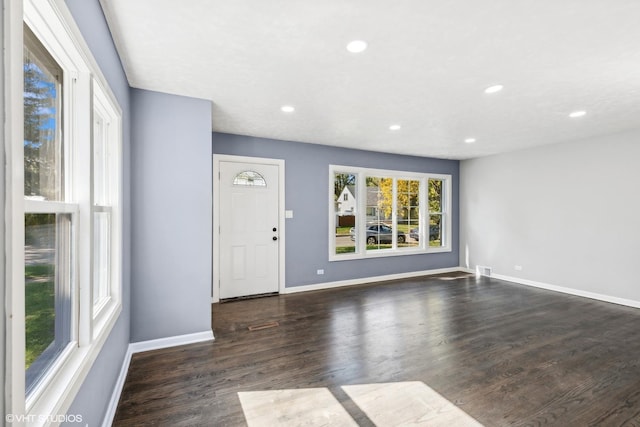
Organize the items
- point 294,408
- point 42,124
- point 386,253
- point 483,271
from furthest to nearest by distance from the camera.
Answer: point 483,271
point 386,253
point 294,408
point 42,124

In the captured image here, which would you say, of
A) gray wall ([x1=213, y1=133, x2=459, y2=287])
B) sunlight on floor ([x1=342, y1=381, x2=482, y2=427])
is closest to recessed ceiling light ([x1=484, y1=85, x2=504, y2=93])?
sunlight on floor ([x1=342, y1=381, x2=482, y2=427])

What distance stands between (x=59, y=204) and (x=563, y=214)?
6268 millimetres

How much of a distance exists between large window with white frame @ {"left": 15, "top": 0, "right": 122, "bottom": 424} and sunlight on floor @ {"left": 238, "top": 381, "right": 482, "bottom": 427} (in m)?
1.10

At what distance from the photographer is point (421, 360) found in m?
2.72

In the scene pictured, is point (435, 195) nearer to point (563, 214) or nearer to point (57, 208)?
point (563, 214)

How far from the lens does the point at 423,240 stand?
6.44m

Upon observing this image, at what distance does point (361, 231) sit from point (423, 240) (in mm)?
1638

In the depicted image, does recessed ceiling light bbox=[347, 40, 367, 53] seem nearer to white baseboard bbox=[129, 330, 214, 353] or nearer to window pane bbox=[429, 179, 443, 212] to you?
white baseboard bbox=[129, 330, 214, 353]

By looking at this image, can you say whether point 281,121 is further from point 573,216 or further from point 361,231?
point 573,216

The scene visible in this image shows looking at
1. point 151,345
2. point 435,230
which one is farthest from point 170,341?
point 435,230

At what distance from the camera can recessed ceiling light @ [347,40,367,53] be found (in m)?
2.13

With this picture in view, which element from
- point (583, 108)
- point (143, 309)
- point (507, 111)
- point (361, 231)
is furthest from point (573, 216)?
point (143, 309)

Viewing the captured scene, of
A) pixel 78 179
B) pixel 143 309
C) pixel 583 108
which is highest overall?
pixel 583 108

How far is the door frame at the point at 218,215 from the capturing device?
14.6 ft
